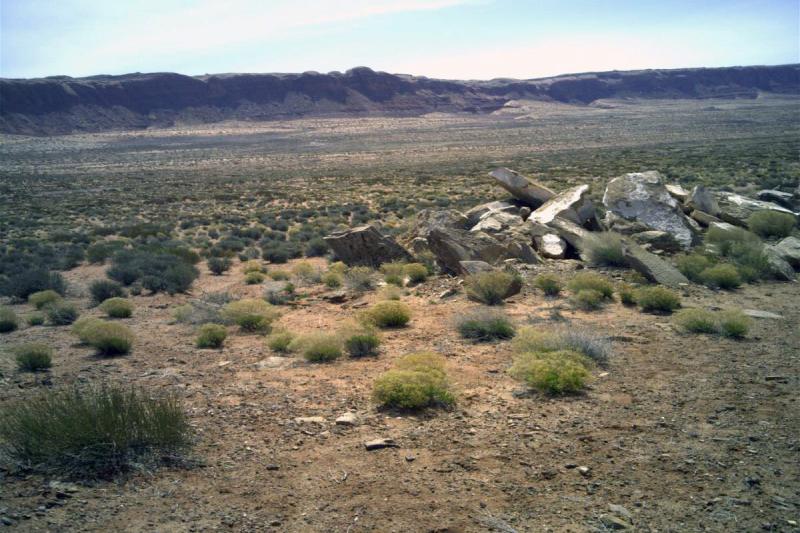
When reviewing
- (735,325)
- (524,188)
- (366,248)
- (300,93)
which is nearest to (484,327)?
(735,325)

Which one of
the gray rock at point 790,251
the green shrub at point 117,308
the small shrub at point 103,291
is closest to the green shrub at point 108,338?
the green shrub at point 117,308

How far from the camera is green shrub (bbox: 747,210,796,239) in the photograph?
1784 cm

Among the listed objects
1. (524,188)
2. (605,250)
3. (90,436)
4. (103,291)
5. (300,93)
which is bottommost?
(103,291)

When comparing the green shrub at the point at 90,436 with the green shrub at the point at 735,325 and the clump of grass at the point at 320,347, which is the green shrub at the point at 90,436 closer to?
the clump of grass at the point at 320,347

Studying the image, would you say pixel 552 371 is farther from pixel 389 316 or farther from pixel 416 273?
pixel 416 273

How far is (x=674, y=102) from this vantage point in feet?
526

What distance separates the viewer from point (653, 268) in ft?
46.1

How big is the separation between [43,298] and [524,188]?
1515 centimetres

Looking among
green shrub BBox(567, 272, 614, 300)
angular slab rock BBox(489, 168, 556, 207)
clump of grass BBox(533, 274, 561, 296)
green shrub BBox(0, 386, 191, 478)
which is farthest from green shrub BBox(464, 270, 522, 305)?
green shrub BBox(0, 386, 191, 478)

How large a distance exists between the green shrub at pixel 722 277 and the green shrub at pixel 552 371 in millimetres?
6528

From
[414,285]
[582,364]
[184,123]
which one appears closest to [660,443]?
[582,364]

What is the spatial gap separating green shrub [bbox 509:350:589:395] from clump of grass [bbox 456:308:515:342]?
172 cm

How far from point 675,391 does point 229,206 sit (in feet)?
112

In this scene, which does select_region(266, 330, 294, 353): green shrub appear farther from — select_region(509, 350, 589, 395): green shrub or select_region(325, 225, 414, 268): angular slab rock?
select_region(325, 225, 414, 268): angular slab rock
